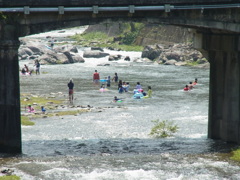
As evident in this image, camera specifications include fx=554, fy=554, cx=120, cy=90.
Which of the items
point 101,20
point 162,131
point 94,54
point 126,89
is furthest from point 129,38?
point 101,20

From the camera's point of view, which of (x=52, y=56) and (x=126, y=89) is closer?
(x=126, y=89)

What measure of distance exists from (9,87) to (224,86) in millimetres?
11725

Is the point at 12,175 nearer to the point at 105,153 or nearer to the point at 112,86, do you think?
the point at 105,153

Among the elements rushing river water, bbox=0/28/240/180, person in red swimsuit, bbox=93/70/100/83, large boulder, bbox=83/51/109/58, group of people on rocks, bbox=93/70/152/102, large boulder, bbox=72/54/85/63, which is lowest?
rushing river water, bbox=0/28/240/180

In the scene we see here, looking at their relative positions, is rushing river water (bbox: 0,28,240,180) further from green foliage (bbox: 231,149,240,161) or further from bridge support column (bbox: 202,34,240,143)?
bridge support column (bbox: 202,34,240,143)

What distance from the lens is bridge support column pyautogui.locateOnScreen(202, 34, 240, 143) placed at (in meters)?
29.5

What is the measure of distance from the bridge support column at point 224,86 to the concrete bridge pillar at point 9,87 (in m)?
10.9

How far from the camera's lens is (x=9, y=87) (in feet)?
86.9

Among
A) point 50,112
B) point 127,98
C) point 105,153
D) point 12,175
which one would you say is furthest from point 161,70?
point 12,175

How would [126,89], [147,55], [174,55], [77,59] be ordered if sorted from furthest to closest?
[147,55], [77,59], [174,55], [126,89]

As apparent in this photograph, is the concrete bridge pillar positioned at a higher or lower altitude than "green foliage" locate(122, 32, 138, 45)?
lower

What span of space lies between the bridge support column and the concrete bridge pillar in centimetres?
1085

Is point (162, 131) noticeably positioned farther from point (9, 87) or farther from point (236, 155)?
point (9, 87)

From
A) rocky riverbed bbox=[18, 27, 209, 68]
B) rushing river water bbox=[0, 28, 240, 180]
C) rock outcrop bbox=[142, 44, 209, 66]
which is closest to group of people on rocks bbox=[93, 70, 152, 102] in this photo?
rushing river water bbox=[0, 28, 240, 180]
